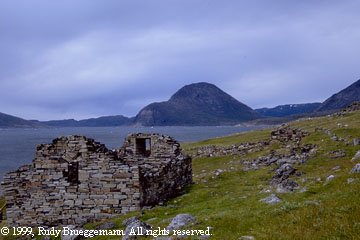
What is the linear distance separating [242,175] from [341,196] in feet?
49.5

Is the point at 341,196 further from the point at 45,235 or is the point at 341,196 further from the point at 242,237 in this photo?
the point at 45,235

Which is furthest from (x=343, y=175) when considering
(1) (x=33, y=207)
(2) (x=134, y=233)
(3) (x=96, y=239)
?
(1) (x=33, y=207)

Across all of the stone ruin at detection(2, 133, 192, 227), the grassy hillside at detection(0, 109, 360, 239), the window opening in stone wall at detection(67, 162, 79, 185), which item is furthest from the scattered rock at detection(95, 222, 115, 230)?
the window opening in stone wall at detection(67, 162, 79, 185)

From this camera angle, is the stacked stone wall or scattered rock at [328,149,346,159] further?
scattered rock at [328,149,346,159]

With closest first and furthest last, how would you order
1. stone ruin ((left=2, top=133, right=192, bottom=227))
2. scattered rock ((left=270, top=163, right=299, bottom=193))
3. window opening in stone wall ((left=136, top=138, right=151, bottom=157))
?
scattered rock ((left=270, top=163, right=299, bottom=193)), stone ruin ((left=2, top=133, right=192, bottom=227)), window opening in stone wall ((left=136, top=138, right=151, bottom=157))

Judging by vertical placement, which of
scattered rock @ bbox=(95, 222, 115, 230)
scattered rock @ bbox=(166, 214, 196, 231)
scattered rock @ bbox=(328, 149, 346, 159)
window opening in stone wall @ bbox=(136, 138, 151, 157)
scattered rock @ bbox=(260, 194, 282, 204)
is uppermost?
window opening in stone wall @ bbox=(136, 138, 151, 157)

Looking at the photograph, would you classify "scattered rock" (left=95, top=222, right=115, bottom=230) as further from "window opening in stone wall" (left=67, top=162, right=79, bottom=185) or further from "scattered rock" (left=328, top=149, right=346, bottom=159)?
"scattered rock" (left=328, top=149, right=346, bottom=159)

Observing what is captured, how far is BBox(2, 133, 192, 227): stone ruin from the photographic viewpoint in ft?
59.2

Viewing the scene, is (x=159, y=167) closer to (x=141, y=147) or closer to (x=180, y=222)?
(x=141, y=147)

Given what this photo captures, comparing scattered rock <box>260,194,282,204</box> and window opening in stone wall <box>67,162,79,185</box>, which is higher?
window opening in stone wall <box>67,162,79,185</box>

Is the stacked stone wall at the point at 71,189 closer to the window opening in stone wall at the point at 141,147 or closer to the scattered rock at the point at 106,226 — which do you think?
the scattered rock at the point at 106,226

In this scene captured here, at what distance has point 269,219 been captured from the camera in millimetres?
10062

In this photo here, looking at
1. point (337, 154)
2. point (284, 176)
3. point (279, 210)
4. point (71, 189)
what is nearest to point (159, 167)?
point (71, 189)

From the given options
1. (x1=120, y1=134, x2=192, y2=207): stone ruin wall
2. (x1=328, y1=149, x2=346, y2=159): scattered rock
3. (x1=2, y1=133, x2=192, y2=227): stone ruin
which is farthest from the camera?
(x1=328, y1=149, x2=346, y2=159): scattered rock
